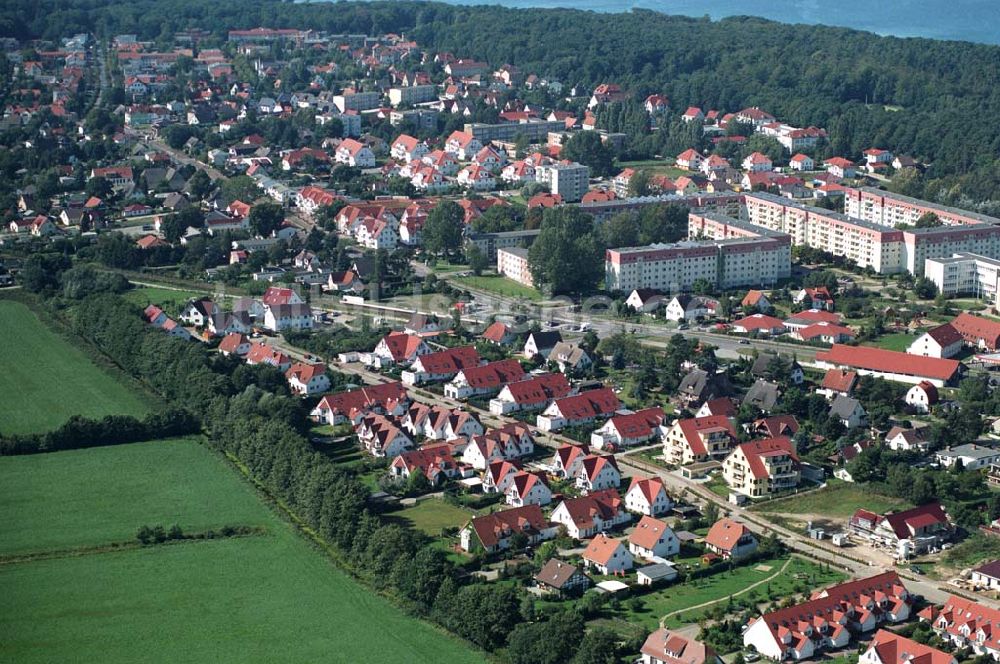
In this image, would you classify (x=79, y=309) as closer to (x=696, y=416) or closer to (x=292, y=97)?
(x=696, y=416)

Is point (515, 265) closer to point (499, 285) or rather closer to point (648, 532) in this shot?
point (499, 285)

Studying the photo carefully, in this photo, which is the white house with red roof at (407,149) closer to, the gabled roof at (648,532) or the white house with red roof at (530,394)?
the white house with red roof at (530,394)

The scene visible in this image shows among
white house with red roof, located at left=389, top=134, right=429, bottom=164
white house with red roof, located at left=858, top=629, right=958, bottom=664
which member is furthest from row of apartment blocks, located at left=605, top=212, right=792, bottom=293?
white house with red roof, located at left=858, top=629, right=958, bottom=664

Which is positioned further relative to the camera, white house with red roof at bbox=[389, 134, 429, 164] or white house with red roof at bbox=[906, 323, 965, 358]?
white house with red roof at bbox=[389, 134, 429, 164]

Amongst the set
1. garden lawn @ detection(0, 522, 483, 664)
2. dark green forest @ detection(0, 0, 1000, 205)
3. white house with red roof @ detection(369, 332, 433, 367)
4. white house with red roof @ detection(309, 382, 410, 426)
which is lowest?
garden lawn @ detection(0, 522, 483, 664)

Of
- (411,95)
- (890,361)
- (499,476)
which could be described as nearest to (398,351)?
(499,476)

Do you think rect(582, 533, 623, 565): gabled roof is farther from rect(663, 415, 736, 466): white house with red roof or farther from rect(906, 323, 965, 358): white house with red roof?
rect(906, 323, 965, 358): white house with red roof

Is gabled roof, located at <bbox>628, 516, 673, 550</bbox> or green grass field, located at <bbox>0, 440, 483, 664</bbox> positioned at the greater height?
gabled roof, located at <bbox>628, 516, 673, 550</bbox>
